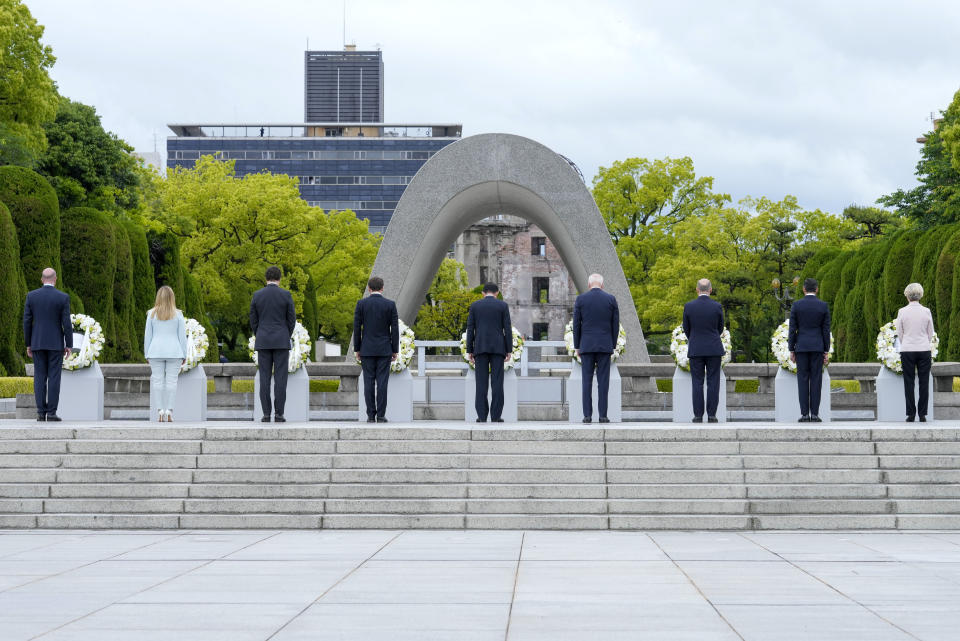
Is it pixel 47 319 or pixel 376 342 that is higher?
pixel 47 319

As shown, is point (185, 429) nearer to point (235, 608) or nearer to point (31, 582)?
point (31, 582)

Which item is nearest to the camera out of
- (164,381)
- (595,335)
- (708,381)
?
(595,335)

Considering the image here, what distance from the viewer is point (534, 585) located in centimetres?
667

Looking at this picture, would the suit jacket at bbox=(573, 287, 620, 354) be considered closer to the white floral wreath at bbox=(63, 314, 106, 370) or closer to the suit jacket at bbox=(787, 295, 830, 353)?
the suit jacket at bbox=(787, 295, 830, 353)

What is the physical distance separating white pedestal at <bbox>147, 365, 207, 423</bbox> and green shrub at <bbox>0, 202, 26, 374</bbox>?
11000mm

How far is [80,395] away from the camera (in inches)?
562

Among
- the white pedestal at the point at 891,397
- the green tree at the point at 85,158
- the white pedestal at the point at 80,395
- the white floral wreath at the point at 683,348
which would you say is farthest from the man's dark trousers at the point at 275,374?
the green tree at the point at 85,158

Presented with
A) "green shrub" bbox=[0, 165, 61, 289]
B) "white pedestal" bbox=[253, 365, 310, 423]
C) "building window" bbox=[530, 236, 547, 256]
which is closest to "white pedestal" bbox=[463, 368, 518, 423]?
"white pedestal" bbox=[253, 365, 310, 423]

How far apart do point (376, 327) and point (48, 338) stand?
394cm

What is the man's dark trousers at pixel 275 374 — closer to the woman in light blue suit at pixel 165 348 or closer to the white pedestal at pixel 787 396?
the woman in light blue suit at pixel 165 348

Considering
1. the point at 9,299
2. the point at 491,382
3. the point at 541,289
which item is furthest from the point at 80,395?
the point at 541,289

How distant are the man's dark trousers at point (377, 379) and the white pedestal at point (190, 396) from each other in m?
2.39

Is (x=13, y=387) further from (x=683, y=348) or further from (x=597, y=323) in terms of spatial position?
(x=683, y=348)

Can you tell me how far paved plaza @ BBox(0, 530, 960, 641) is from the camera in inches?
214
